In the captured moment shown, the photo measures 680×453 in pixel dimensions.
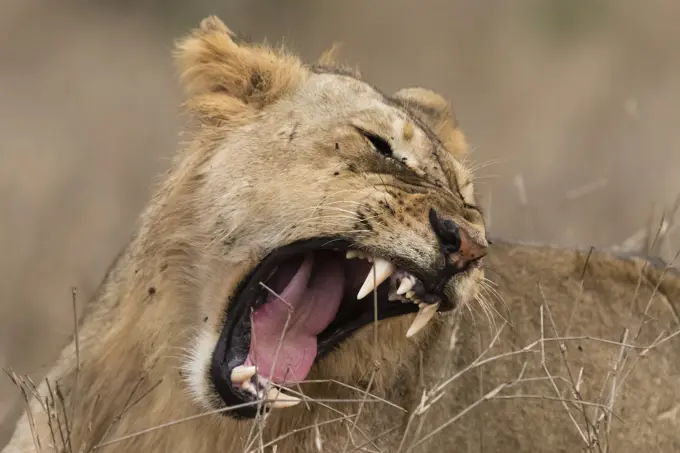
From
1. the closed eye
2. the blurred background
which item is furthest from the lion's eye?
the blurred background

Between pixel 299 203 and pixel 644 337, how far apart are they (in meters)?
1.64

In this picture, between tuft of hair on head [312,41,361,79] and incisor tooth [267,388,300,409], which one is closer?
incisor tooth [267,388,300,409]

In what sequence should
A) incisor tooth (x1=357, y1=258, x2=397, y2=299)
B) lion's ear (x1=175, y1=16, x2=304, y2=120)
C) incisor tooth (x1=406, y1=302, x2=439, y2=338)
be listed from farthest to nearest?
lion's ear (x1=175, y1=16, x2=304, y2=120) < incisor tooth (x1=406, y1=302, x2=439, y2=338) < incisor tooth (x1=357, y1=258, x2=397, y2=299)

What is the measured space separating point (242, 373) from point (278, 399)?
16 centimetres

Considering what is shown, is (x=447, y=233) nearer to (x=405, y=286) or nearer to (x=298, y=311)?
(x=405, y=286)

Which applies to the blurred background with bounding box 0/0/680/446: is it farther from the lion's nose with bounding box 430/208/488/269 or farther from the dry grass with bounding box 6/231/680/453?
the lion's nose with bounding box 430/208/488/269

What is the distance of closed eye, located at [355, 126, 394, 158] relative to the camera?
2785 mm

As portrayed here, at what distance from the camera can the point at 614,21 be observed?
34.2ft

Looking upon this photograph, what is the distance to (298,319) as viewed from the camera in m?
2.75

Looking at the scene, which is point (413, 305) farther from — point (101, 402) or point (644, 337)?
point (644, 337)

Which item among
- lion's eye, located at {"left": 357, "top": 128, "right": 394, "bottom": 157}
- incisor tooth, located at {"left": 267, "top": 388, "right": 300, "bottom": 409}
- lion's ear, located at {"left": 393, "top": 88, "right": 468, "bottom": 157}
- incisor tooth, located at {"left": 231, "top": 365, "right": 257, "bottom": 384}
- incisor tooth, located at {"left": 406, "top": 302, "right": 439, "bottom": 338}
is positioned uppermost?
lion's ear, located at {"left": 393, "top": 88, "right": 468, "bottom": 157}

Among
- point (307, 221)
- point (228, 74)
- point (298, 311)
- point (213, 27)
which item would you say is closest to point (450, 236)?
point (307, 221)

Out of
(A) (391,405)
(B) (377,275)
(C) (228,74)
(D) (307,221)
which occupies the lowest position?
(A) (391,405)

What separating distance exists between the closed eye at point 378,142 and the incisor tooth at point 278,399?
2.55 ft
